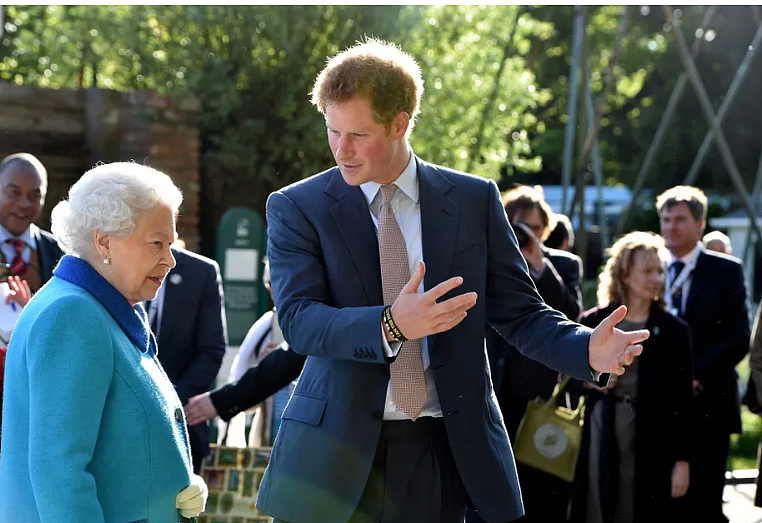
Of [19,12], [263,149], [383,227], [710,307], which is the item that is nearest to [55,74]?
[19,12]

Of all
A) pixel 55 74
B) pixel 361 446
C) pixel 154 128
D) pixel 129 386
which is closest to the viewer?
pixel 129 386

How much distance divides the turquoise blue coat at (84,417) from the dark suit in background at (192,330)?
2763 millimetres

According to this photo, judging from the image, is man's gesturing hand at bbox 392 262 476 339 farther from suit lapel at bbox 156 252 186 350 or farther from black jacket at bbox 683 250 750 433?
black jacket at bbox 683 250 750 433

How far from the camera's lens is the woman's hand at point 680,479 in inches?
243

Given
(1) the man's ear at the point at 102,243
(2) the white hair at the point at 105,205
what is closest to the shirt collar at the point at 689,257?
(2) the white hair at the point at 105,205

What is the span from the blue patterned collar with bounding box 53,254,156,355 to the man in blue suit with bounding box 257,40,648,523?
0.47 meters

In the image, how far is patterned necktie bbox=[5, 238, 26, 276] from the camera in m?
5.61

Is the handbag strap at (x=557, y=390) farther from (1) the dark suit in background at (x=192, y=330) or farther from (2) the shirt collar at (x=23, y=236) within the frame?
(2) the shirt collar at (x=23, y=236)

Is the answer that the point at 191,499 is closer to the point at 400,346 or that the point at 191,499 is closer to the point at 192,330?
the point at 400,346

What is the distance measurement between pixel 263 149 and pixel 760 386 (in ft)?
27.3

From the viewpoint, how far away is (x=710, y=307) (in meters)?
6.98

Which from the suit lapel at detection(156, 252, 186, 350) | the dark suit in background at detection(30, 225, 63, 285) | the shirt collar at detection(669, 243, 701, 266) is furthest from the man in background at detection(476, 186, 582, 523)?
the dark suit in background at detection(30, 225, 63, 285)

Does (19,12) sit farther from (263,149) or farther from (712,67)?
(712,67)

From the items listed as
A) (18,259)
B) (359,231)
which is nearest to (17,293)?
(18,259)
